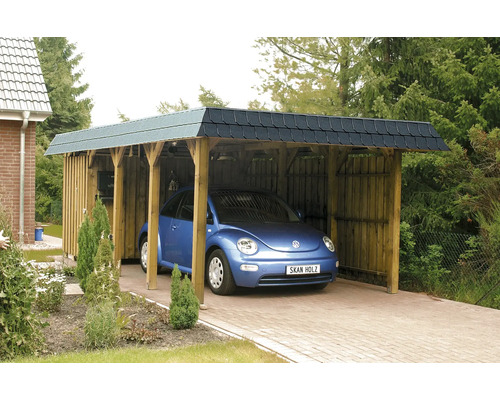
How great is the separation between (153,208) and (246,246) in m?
1.78

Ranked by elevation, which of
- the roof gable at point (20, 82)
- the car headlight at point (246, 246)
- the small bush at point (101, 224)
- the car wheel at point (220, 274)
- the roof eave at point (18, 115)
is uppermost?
the roof gable at point (20, 82)

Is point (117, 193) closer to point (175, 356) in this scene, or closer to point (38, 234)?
point (175, 356)

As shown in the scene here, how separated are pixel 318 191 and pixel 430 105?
428cm

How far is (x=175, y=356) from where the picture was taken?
6672mm

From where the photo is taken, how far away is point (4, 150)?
60.4 ft

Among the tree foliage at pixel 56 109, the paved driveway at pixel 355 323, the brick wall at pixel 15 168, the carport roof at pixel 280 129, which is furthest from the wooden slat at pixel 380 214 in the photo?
the tree foliage at pixel 56 109

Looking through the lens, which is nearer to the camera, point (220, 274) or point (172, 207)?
point (220, 274)

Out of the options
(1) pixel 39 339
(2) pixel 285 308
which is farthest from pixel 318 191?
(1) pixel 39 339

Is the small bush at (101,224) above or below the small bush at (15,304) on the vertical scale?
above

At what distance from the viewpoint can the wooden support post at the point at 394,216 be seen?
11.1 m

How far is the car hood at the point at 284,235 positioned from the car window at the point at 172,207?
1.70 meters

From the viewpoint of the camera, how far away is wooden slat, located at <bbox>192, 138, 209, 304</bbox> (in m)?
9.43

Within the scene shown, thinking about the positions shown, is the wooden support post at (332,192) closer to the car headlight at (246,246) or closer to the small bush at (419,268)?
the small bush at (419,268)

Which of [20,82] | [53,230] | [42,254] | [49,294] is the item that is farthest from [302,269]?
[53,230]
